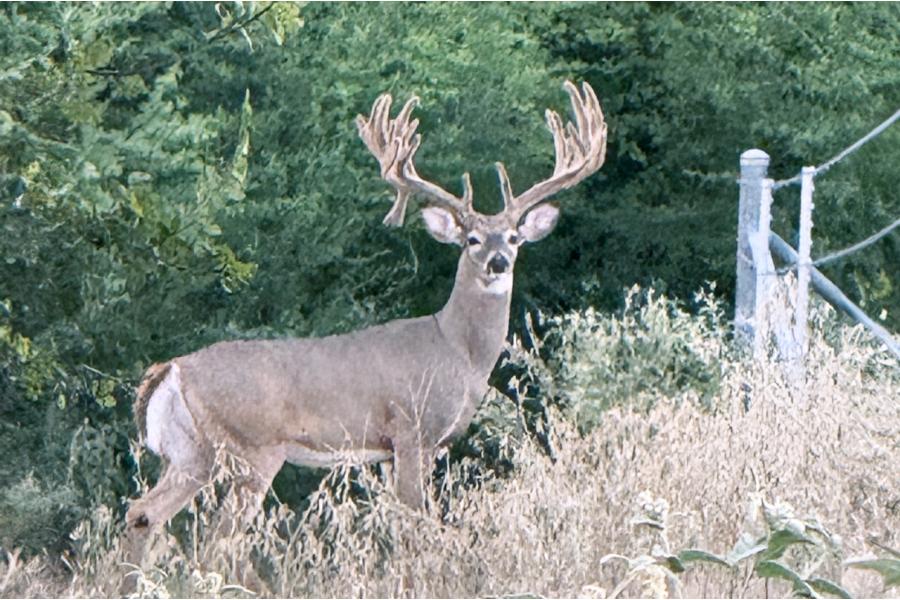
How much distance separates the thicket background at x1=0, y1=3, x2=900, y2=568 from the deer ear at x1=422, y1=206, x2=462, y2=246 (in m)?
0.97

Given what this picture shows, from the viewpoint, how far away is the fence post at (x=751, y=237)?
9656mm

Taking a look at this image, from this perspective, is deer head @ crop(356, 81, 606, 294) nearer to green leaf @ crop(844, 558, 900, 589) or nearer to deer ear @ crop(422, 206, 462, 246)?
deer ear @ crop(422, 206, 462, 246)

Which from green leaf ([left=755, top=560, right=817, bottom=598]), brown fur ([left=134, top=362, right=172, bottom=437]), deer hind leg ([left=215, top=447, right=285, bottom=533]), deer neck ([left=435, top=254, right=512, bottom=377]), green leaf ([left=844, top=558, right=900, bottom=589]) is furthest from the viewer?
deer neck ([left=435, top=254, right=512, bottom=377])

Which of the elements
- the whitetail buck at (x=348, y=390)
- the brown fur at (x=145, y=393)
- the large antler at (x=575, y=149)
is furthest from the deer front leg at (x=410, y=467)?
the large antler at (x=575, y=149)

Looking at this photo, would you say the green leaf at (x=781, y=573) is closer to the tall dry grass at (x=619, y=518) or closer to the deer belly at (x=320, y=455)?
the tall dry grass at (x=619, y=518)

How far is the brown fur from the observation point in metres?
9.07

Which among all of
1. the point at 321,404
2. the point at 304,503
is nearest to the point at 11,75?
the point at 321,404

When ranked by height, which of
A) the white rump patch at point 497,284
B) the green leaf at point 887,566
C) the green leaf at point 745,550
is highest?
the white rump patch at point 497,284

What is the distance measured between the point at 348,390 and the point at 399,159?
121cm

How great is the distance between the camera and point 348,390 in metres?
9.15

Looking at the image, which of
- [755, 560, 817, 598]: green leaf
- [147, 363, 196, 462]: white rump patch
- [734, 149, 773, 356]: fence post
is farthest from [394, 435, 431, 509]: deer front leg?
[755, 560, 817, 598]: green leaf

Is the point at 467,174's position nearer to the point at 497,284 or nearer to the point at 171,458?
the point at 497,284

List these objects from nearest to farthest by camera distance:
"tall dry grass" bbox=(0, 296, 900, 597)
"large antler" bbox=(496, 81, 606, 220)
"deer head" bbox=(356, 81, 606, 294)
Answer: "tall dry grass" bbox=(0, 296, 900, 597)
"deer head" bbox=(356, 81, 606, 294)
"large antler" bbox=(496, 81, 606, 220)

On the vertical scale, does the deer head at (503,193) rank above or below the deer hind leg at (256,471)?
above
